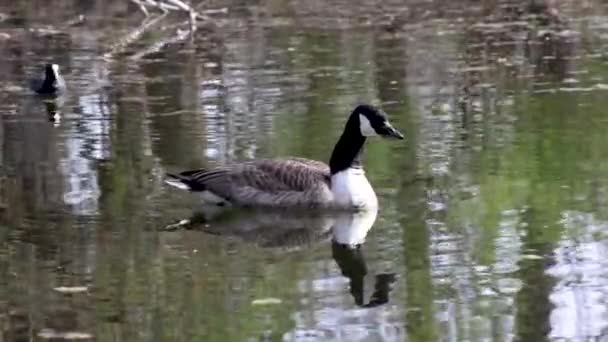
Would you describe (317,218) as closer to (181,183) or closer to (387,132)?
(387,132)

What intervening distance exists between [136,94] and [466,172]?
666cm

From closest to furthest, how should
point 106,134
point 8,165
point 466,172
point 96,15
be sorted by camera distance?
point 466,172
point 8,165
point 106,134
point 96,15

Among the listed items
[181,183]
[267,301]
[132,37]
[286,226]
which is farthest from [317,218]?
[132,37]

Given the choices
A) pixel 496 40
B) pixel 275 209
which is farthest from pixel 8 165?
pixel 496 40

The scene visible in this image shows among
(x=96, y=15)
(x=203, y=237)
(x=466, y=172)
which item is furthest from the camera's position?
(x=96, y=15)

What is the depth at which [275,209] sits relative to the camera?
12336 mm

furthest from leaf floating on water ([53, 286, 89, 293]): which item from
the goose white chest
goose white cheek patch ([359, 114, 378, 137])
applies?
goose white cheek patch ([359, 114, 378, 137])

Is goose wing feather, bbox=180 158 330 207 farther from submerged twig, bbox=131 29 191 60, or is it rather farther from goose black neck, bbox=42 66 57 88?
submerged twig, bbox=131 29 191 60

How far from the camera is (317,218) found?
12.1m

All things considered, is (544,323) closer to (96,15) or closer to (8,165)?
(8,165)

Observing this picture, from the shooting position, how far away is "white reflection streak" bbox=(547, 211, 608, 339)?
8.85 metres

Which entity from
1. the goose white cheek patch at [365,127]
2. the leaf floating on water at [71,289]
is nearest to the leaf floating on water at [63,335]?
the leaf floating on water at [71,289]

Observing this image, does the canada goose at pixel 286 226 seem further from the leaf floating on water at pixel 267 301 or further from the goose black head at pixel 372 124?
the leaf floating on water at pixel 267 301

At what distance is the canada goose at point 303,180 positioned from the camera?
12164 mm
